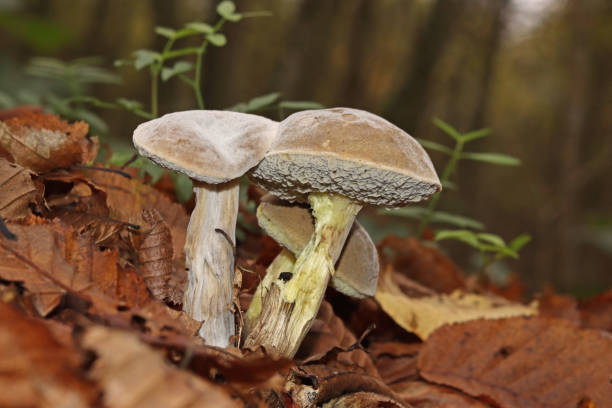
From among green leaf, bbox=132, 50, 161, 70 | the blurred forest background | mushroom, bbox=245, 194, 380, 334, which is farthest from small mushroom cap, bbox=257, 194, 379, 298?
the blurred forest background

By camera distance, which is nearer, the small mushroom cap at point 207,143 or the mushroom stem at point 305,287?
the small mushroom cap at point 207,143

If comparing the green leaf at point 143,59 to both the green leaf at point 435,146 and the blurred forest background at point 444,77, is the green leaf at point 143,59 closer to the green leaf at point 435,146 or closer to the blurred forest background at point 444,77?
the blurred forest background at point 444,77

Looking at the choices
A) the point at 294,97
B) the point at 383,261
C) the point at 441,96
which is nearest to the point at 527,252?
the point at 441,96

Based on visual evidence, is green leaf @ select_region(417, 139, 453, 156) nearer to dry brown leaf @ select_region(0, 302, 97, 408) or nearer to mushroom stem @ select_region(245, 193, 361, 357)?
mushroom stem @ select_region(245, 193, 361, 357)

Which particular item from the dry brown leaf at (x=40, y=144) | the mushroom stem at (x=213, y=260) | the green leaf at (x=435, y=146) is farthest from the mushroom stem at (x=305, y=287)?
the green leaf at (x=435, y=146)

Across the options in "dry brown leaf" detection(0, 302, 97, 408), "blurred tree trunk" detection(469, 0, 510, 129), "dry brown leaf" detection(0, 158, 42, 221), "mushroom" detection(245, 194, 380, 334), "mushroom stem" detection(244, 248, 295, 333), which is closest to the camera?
"dry brown leaf" detection(0, 302, 97, 408)

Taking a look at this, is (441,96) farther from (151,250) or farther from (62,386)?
(62,386)

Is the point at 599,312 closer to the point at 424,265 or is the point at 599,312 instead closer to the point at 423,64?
the point at 424,265
